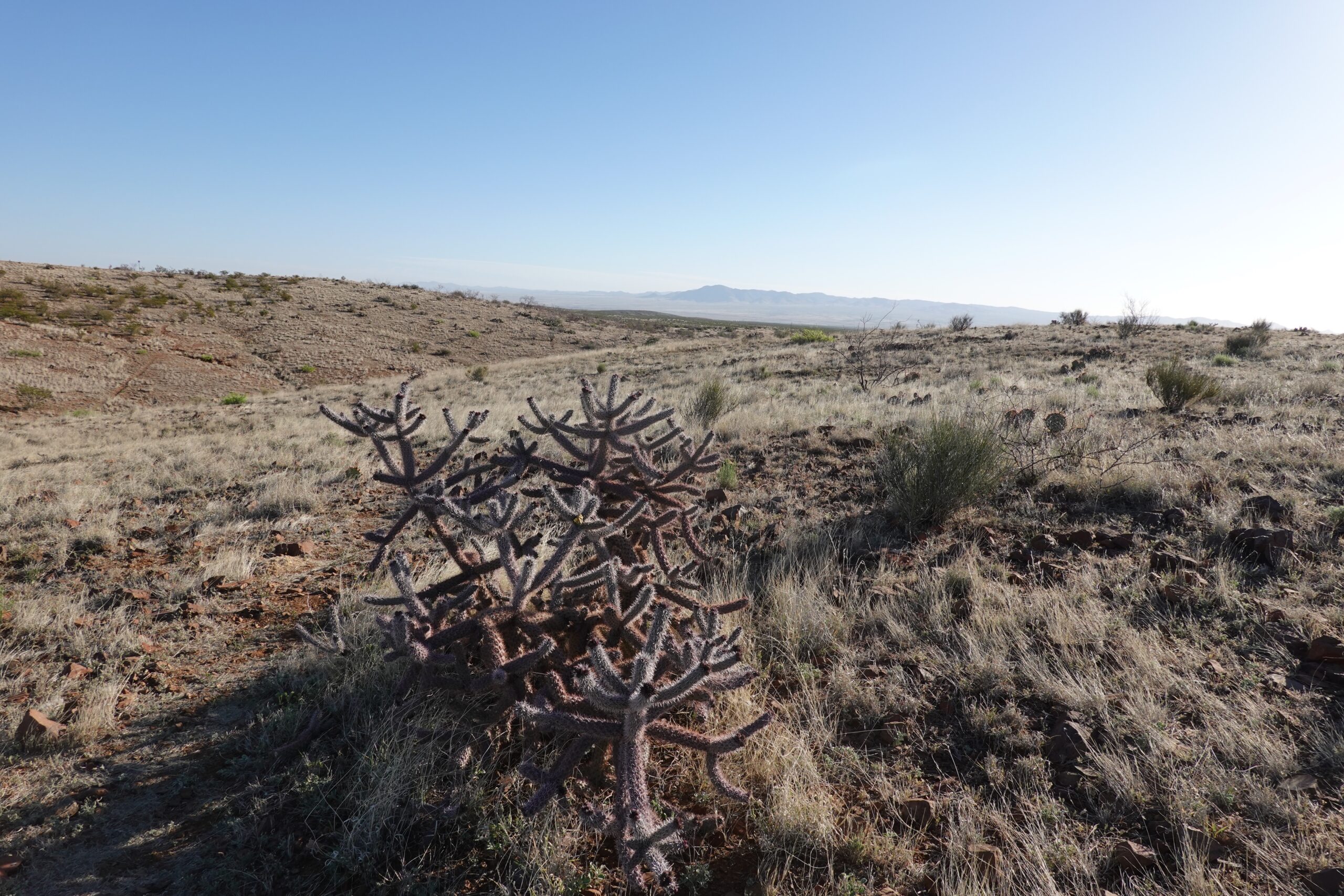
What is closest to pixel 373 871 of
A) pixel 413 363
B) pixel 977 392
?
pixel 977 392

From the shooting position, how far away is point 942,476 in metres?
4.68

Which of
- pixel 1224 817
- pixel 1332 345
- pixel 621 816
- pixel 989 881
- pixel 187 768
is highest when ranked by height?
pixel 1332 345

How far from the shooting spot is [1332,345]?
14562mm

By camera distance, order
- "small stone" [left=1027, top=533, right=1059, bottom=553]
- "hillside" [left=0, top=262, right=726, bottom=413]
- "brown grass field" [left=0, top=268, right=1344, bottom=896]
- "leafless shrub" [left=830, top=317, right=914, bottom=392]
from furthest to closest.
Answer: "hillside" [left=0, top=262, right=726, bottom=413] < "leafless shrub" [left=830, top=317, right=914, bottom=392] < "small stone" [left=1027, top=533, right=1059, bottom=553] < "brown grass field" [left=0, top=268, right=1344, bottom=896]

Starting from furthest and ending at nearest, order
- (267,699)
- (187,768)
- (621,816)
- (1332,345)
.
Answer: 1. (1332,345)
2. (267,699)
3. (187,768)
4. (621,816)

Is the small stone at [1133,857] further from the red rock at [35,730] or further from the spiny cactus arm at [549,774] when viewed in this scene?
the red rock at [35,730]

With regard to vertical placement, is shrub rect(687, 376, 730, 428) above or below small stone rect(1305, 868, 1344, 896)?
above

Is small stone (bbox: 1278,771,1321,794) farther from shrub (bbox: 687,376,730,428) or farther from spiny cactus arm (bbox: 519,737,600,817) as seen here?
shrub (bbox: 687,376,730,428)

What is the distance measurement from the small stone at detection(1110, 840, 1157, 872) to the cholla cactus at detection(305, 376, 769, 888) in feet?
4.12

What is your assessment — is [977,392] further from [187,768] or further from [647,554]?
[187,768]

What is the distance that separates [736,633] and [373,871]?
73.2 inches

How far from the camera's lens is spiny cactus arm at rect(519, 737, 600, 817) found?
72.6 inches

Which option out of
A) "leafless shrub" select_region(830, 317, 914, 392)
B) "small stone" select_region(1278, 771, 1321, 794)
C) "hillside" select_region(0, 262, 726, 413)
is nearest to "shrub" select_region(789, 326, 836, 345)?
"leafless shrub" select_region(830, 317, 914, 392)

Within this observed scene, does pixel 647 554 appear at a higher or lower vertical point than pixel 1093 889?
higher
